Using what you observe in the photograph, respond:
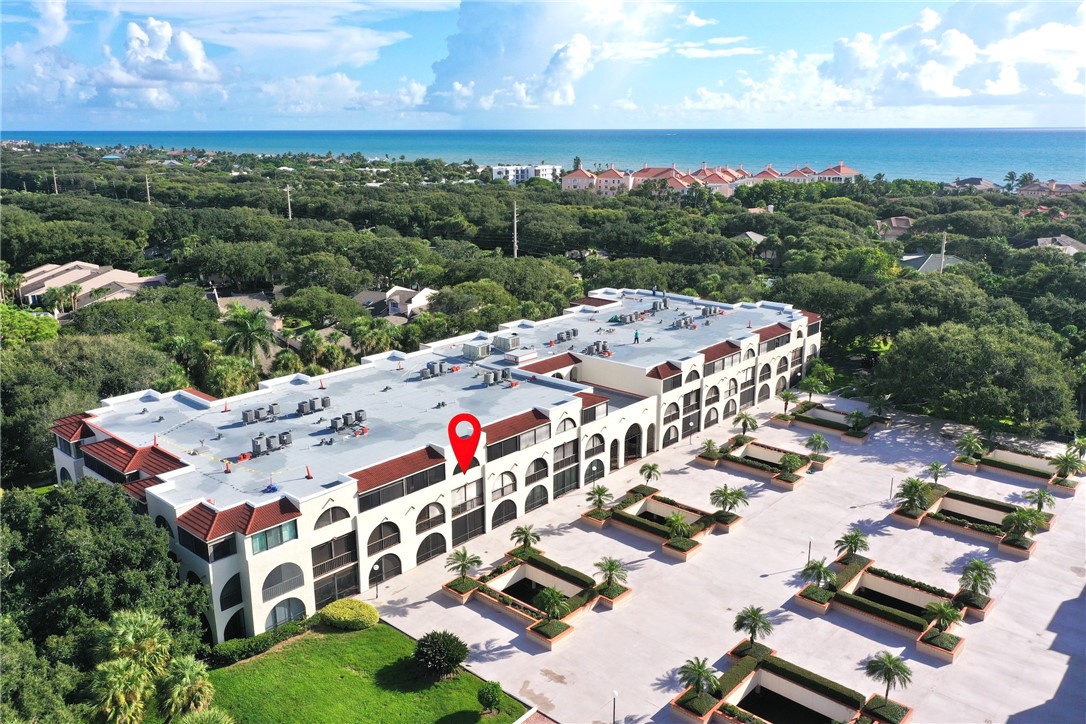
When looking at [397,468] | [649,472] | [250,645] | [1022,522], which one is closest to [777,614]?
[649,472]

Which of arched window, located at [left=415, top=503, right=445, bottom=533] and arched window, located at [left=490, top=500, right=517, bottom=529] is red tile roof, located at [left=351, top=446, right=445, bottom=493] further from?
arched window, located at [left=490, top=500, right=517, bottom=529]

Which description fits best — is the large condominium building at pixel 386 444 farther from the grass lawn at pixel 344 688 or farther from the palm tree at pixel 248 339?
the palm tree at pixel 248 339

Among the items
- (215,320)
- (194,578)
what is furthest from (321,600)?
(215,320)

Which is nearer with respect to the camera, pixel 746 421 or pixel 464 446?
pixel 464 446

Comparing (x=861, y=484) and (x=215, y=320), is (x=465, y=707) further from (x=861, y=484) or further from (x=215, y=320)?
(x=215, y=320)

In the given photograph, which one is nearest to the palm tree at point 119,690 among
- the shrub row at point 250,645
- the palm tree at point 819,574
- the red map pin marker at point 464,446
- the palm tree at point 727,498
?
the shrub row at point 250,645

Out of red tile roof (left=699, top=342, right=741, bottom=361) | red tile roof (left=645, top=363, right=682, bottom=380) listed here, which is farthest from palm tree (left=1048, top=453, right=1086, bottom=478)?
red tile roof (left=645, top=363, right=682, bottom=380)

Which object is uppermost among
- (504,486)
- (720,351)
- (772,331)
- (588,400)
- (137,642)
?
(772,331)

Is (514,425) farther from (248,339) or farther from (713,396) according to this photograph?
(248,339)

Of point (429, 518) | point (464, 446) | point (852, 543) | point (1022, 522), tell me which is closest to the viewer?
point (852, 543)
